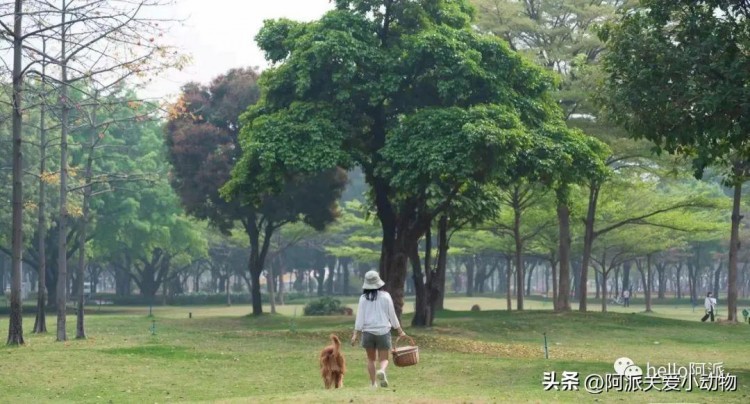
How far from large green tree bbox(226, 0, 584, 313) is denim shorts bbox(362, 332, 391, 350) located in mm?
11740

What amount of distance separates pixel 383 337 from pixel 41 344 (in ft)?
49.5

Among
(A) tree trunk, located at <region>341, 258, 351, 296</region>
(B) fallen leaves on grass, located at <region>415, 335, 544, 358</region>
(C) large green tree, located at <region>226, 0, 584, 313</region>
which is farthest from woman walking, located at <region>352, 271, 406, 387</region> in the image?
(A) tree trunk, located at <region>341, 258, 351, 296</region>

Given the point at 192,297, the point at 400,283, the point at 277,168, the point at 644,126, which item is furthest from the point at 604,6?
the point at 192,297

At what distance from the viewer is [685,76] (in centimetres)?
1758

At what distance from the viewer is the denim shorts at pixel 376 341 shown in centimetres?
1404

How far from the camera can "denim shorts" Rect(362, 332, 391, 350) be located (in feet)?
46.1

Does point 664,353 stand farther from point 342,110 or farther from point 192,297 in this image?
point 192,297

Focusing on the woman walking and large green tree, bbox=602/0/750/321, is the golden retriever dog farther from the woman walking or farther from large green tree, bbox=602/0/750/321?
large green tree, bbox=602/0/750/321

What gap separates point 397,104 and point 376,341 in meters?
16.1

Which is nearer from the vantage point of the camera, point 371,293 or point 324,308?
point 371,293

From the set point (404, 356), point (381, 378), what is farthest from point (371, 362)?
point (404, 356)

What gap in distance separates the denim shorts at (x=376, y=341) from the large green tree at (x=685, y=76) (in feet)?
23.0

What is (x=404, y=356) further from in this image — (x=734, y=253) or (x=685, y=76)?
(x=734, y=253)

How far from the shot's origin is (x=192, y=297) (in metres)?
79.7
